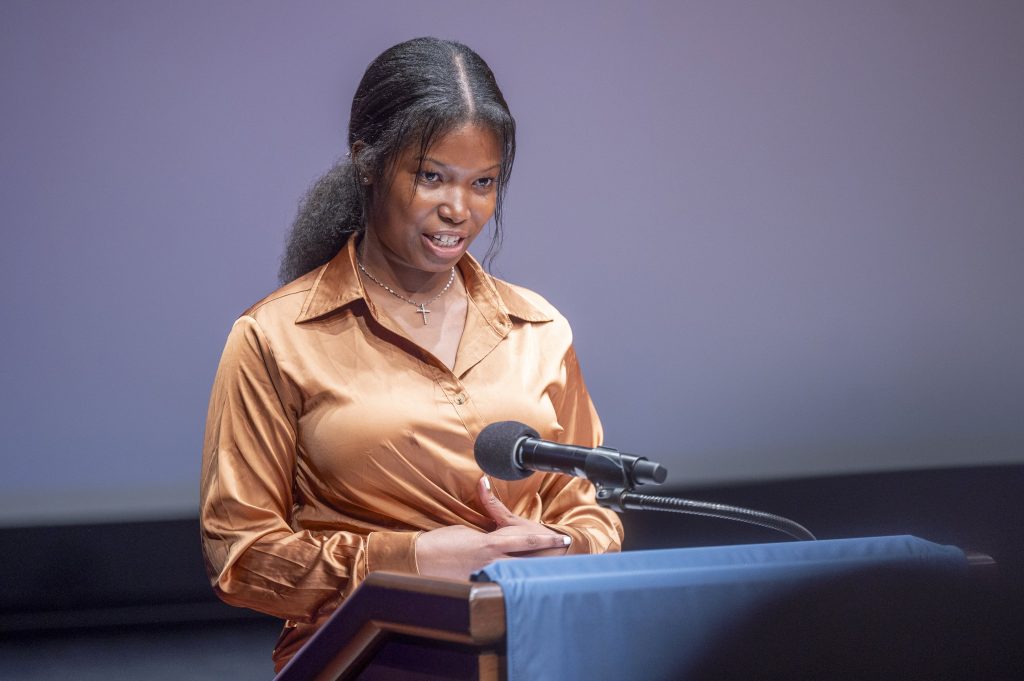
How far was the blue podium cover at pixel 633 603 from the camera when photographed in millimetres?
950

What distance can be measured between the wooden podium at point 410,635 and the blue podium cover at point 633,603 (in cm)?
2

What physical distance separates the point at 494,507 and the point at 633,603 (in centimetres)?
67

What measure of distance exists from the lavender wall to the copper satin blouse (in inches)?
58.8

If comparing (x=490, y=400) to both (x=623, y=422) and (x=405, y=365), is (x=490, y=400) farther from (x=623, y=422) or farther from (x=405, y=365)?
(x=623, y=422)

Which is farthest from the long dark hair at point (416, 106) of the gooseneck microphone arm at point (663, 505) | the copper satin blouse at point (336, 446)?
the gooseneck microphone arm at point (663, 505)

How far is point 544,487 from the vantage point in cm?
184

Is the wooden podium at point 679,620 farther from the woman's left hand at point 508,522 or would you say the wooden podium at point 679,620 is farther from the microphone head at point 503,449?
the woman's left hand at point 508,522

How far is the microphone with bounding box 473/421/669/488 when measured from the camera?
109cm

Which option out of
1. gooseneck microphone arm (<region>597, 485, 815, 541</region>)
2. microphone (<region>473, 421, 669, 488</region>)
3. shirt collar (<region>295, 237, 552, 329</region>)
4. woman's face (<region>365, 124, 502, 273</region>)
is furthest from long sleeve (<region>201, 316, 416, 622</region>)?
gooseneck microphone arm (<region>597, 485, 815, 541</region>)

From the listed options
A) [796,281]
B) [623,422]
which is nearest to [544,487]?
[623,422]

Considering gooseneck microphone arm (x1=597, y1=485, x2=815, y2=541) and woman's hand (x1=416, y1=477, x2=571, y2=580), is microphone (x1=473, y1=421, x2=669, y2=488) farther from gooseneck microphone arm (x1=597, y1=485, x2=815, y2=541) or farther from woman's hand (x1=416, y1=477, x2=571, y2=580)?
woman's hand (x1=416, y1=477, x2=571, y2=580)

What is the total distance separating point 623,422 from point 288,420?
5.88 ft

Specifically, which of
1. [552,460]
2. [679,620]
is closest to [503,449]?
[552,460]

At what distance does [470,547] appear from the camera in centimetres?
151
